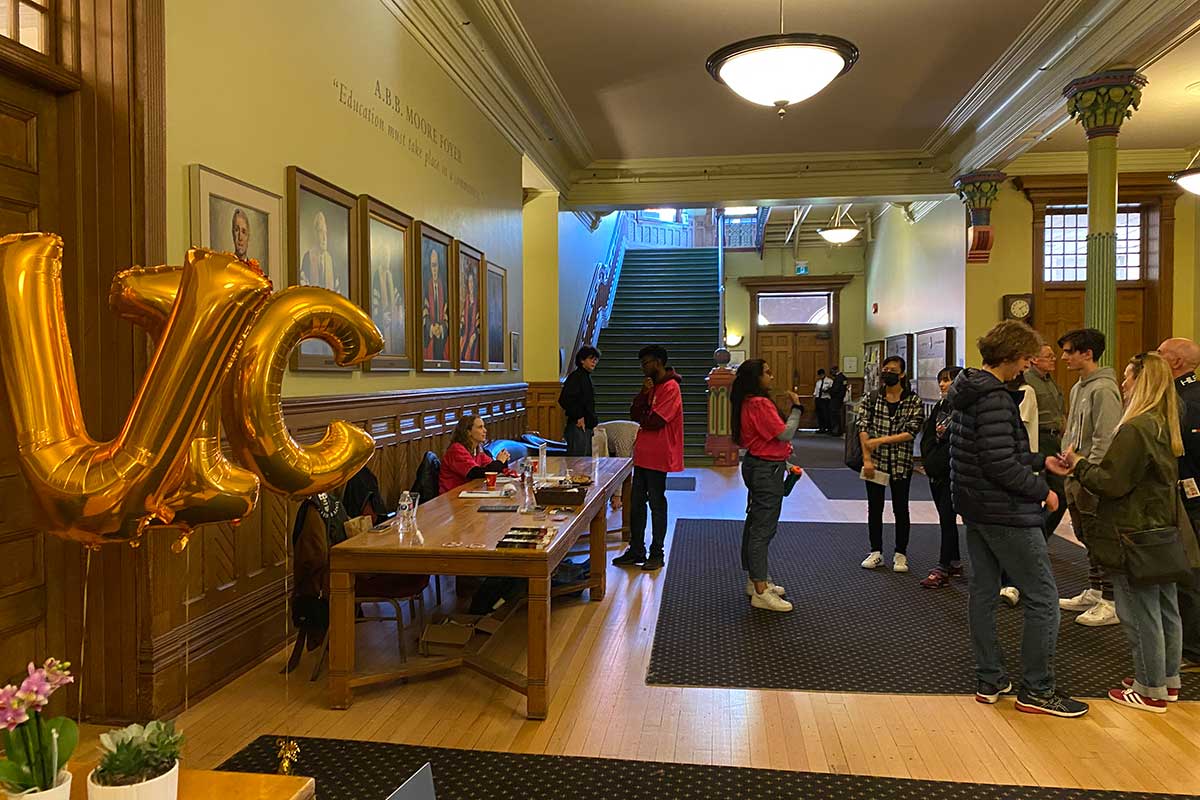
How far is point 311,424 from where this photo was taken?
427cm

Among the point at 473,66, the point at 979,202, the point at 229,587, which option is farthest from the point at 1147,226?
the point at 229,587

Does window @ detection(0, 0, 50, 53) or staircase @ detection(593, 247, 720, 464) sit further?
staircase @ detection(593, 247, 720, 464)

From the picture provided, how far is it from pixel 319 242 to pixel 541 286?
6.17m

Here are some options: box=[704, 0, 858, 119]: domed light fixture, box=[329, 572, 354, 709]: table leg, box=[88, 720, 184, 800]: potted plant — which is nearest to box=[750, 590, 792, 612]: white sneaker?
box=[329, 572, 354, 709]: table leg

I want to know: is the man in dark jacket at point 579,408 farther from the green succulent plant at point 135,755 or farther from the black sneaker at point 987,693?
the green succulent plant at point 135,755

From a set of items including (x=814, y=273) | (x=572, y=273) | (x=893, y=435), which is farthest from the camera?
(x=814, y=273)

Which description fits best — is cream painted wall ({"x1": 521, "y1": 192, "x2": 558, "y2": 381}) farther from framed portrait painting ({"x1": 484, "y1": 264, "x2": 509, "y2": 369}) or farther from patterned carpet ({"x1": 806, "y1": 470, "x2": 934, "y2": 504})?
patterned carpet ({"x1": 806, "y1": 470, "x2": 934, "y2": 504})

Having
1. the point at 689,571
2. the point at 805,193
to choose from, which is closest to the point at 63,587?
the point at 689,571

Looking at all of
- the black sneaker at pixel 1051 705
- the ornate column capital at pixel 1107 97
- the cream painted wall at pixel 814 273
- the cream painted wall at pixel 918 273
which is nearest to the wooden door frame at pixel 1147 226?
the cream painted wall at pixel 918 273

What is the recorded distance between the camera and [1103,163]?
21.1 ft

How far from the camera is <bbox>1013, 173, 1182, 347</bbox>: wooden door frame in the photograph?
10078mm

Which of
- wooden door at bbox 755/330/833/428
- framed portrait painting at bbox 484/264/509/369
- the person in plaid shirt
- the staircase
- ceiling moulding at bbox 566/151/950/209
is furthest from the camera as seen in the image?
wooden door at bbox 755/330/833/428

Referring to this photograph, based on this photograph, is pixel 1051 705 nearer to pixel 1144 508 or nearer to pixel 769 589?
pixel 1144 508

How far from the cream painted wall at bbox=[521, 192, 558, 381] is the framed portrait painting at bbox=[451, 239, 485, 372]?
9.70 ft
